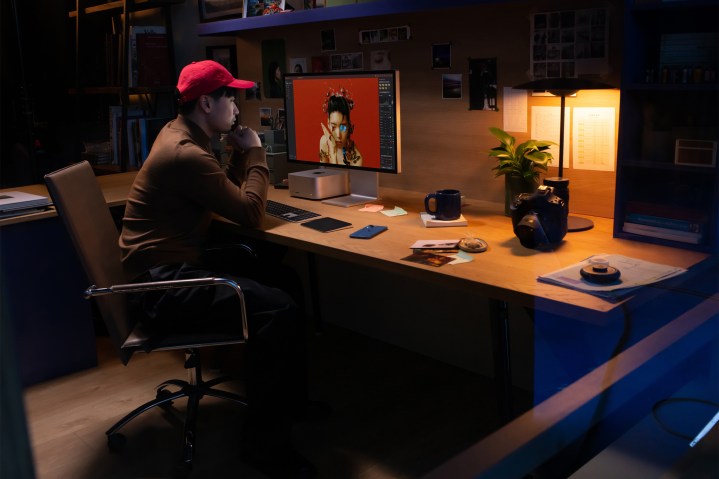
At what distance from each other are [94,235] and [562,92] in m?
1.28

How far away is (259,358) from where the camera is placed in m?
1.92

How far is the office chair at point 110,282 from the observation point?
185cm

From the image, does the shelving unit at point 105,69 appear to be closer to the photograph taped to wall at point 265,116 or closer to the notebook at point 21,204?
the photograph taped to wall at point 265,116

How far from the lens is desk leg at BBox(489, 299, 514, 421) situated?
1743mm

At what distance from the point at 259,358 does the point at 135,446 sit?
1.70ft

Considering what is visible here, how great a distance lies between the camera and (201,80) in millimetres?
2123

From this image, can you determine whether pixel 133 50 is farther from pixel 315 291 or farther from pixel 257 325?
pixel 257 325

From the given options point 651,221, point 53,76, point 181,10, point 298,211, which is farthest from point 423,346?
point 53,76

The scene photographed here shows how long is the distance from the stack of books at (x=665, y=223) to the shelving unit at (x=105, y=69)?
91.5 inches

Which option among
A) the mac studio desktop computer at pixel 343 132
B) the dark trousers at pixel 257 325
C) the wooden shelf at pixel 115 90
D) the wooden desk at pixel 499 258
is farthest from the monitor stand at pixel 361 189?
the wooden shelf at pixel 115 90

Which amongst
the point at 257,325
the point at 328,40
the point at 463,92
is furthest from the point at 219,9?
the point at 257,325

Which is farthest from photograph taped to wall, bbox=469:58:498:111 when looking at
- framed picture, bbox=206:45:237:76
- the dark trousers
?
framed picture, bbox=206:45:237:76

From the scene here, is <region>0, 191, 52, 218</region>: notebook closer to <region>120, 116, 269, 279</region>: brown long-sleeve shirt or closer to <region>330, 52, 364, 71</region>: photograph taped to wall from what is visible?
<region>120, 116, 269, 279</region>: brown long-sleeve shirt

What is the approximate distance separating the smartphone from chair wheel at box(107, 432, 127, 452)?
88 cm
